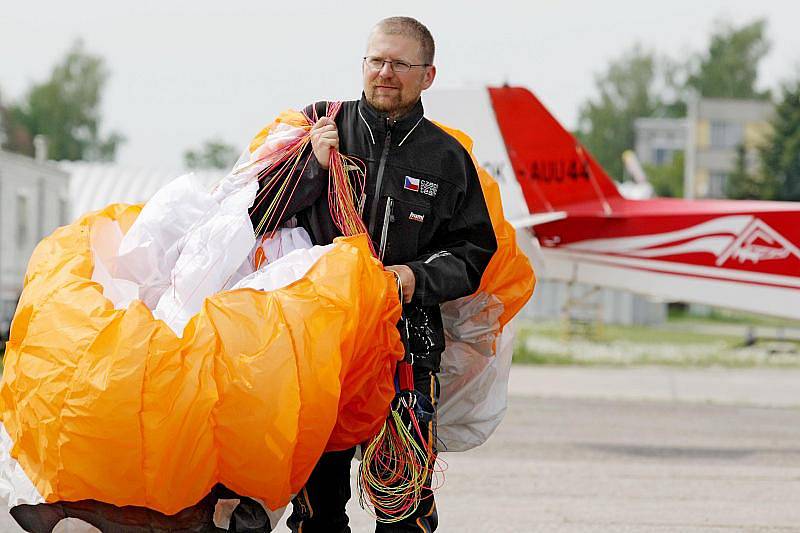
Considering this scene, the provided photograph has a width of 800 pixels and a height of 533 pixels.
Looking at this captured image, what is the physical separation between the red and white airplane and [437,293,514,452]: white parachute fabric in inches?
238

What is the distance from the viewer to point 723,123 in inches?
2490

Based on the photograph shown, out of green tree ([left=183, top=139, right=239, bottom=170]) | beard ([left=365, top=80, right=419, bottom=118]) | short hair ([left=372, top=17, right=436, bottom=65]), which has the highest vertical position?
short hair ([left=372, top=17, right=436, bottom=65])

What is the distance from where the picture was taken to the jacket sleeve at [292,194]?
13.3ft

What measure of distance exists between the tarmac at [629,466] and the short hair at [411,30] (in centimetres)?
Answer: 254

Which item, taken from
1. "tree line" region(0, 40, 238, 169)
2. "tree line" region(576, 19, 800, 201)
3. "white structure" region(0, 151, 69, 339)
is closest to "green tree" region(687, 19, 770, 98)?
"tree line" region(576, 19, 800, 201)

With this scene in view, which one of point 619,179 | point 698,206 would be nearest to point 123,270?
point 698,206

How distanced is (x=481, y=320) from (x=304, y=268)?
1025mm

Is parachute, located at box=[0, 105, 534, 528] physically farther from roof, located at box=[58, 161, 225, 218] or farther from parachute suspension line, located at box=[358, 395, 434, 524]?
roof, located at box=[58, 161, 225, 218]

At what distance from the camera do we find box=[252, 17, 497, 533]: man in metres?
3.92

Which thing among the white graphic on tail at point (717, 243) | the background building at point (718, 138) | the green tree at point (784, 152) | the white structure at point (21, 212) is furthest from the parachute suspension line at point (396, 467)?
the background building at point (718, 138)

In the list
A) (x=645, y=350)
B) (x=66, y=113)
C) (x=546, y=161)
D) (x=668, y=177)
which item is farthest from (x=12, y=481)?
(x=668, y=177)

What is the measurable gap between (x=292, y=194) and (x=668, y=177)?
240ft

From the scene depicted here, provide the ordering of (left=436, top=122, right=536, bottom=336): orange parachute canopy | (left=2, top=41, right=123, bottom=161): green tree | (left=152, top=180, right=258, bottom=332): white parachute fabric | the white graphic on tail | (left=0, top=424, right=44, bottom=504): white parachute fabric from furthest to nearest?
1. (left=2, top=41, right=123, bottom=161): green tree
2. the white graphic on tail
3. (left=436, top=122, right=536, bottom=336): orange parachute canopy
4. (left=152, top=180, right=258, bottom=332): white parachute fabric
5. (left=0, top=424, right=44, bottom=504): white parachute fabric

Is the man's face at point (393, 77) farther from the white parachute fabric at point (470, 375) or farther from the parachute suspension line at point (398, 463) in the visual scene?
the white parachute fabric at point (470, 375)
